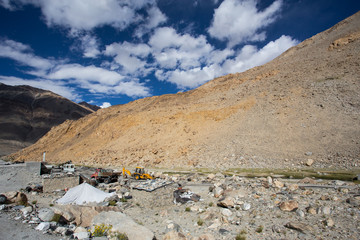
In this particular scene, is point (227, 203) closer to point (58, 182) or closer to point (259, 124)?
point (58, 182)

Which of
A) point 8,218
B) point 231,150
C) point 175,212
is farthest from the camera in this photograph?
point 231,150

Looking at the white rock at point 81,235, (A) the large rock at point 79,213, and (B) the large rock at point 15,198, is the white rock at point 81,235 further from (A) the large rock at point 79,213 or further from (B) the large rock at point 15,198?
(B) the large rock at point 15,198

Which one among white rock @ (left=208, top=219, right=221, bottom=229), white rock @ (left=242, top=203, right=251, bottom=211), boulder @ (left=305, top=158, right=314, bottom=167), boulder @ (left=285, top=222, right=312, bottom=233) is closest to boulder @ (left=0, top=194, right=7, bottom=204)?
white rock @ (left=208, top=219, right=221, bottom=229)

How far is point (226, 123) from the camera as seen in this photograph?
40125 millimetres

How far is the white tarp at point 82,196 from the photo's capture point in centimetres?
1303

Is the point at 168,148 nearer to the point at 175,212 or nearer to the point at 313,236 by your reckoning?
the point at 175,212

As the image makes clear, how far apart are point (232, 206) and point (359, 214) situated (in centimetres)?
576

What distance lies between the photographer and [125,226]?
872 cm

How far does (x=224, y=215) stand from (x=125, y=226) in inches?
203

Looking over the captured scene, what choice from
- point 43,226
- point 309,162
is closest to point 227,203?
point 43,226

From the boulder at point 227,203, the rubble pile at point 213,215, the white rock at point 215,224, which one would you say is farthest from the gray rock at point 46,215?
the boulder at point 227,203

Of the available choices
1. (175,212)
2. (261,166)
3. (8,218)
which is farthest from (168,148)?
(8,218)

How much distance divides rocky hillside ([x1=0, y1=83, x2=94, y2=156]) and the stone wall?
82685 mm

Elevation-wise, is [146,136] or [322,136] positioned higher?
[146,136]
